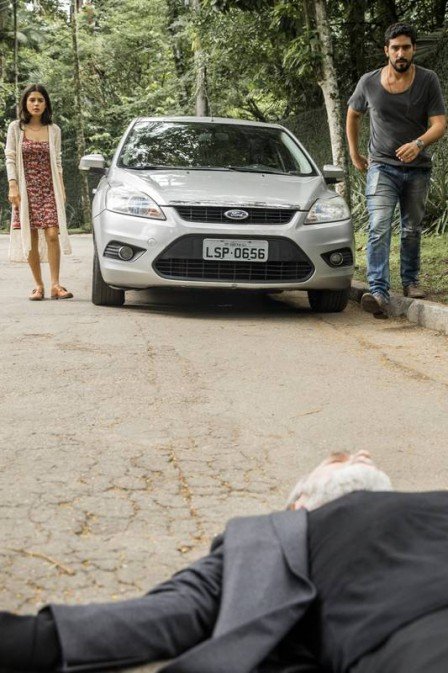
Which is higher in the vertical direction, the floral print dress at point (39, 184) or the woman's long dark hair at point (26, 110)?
the woman's long dark hair at point (26, 110)

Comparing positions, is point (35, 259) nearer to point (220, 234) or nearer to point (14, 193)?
point (14, 193)

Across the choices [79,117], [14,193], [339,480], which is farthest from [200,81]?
[339,480]

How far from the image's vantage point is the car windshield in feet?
28.2

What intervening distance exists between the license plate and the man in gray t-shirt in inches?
36.5

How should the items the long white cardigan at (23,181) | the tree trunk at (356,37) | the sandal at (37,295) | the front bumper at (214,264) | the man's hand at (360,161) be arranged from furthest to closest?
the tree trunk at (356,37), the sandal at (37,295), the long white cardigan at (23,181), the man's hand at (360,161), the front bumper at (214,264)

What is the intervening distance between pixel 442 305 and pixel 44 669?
6170 mm

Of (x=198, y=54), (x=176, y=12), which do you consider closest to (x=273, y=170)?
(x=198, y=54)

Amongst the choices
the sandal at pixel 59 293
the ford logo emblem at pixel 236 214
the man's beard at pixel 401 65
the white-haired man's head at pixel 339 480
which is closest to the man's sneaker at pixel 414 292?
the ford logo emblem at pixel 236 214

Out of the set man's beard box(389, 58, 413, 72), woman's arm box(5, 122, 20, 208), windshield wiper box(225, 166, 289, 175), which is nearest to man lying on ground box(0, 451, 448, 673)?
man's beard box(389, 58, 413, 72)

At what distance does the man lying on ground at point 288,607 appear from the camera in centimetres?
195

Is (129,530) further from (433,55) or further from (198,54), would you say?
(198,54)

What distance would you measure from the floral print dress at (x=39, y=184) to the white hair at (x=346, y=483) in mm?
6793

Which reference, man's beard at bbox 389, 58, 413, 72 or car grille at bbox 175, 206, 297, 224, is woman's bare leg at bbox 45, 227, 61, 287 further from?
man's beard at bbox 389, 58, 413, 72

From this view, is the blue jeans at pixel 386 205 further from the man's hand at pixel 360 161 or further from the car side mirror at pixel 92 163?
the car side mirror at pixel 92 163
